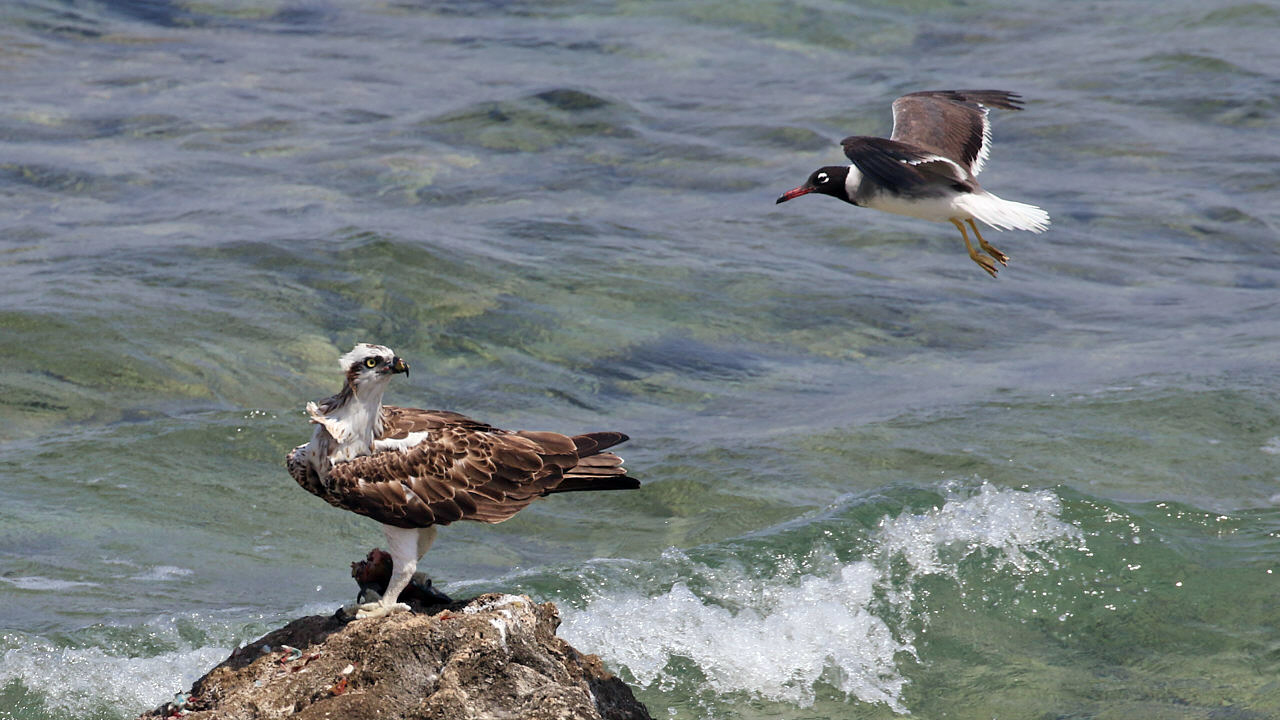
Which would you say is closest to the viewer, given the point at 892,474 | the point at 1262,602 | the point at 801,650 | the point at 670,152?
the point at 801,650

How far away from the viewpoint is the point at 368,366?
21.8 feet

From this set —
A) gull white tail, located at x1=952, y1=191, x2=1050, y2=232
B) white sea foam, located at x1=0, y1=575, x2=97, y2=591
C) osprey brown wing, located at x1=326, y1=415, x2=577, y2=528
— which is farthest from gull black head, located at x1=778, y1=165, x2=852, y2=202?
white sea foam, located at x1=0, y1=575, x2=97, y2=591

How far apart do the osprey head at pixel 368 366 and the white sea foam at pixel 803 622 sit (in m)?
3.45

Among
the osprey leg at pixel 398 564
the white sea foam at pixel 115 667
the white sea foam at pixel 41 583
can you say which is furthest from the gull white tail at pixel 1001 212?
the white sea foam at pixel 41 583

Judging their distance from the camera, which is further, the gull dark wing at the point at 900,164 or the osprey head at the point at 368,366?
the gull dark wing at the point at 900,164

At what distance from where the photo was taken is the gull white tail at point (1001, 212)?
9.48 metres

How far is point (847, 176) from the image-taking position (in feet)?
35.8

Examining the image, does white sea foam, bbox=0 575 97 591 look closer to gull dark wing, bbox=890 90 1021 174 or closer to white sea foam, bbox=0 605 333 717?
white sea foam, bbox=0 605 333 717

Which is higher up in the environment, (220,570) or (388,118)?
(388,118)

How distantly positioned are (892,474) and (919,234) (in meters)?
7.79

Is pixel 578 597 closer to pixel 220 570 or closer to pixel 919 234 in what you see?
pixel 220 570

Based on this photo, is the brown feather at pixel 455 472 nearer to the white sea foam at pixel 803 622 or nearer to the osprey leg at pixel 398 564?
the osprey leg at pixel 398 564

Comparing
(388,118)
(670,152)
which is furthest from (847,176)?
(388,118)

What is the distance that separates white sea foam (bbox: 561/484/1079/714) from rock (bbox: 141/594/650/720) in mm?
2866
